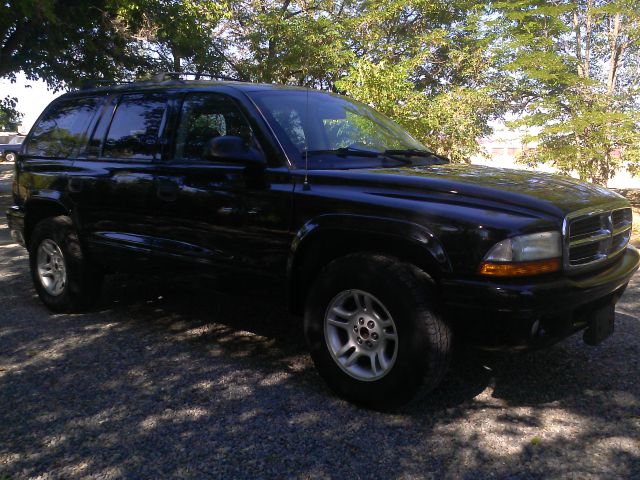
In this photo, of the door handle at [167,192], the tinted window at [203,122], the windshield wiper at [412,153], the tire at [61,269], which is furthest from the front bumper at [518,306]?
the tire at [61,269]

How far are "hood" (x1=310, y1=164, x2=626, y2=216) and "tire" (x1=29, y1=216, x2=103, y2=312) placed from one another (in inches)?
102

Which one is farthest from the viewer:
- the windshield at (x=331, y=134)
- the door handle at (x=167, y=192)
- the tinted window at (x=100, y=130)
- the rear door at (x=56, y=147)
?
the rear door at (x=56, y=147)

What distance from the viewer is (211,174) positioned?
3895 millimetres

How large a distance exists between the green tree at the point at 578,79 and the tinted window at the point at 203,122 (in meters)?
10.2

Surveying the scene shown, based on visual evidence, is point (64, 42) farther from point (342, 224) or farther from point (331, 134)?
point (342, 224)

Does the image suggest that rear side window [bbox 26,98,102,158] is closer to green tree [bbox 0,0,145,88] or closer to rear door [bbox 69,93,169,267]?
rear door [bbox 69,93,169,267]

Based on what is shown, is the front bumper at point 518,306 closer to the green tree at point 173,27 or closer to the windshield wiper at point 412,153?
the windshield wiper at point 412,153

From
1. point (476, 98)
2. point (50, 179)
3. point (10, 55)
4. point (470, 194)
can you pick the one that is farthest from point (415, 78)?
point (470, 194)

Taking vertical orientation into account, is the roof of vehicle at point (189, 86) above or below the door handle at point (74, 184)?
above

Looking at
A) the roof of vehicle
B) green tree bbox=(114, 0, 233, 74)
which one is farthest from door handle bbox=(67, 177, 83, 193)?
green tree bbox=(114, 0, 233, 74)

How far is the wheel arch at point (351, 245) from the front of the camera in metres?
3.02

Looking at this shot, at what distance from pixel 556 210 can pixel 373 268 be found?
37.4 inches

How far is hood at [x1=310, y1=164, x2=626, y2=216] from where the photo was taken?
9.92 feet

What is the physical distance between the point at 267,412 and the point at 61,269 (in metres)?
2.77
